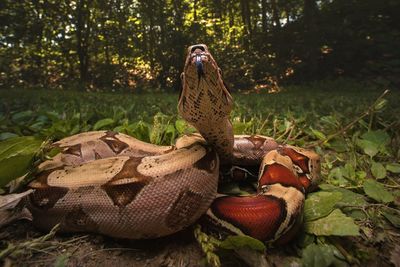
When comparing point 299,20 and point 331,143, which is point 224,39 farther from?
point 331,143

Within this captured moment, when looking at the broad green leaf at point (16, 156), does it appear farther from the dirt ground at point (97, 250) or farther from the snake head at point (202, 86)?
the snake head at point (202, 86)

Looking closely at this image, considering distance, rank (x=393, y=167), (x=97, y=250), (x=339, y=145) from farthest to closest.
Result: (x=339, y=145), (x=393, y=167), (x=97, y=250)

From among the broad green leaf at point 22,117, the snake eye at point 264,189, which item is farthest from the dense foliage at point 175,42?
the snake eye at point 264,189

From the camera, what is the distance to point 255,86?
1240 centimetres

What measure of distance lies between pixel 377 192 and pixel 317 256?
0.83m

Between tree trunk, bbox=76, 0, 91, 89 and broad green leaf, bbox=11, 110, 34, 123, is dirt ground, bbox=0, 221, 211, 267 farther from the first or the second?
tree trunk, bbox=76, 0, 91, 89

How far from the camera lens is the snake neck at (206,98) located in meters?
1.67

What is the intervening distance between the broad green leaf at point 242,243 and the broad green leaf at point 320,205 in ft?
1.51

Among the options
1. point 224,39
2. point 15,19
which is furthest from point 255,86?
point 15,19

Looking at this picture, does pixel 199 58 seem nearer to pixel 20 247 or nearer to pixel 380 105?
pixel 20 247

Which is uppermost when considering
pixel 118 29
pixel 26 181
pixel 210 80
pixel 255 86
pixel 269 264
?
pixel 118 29

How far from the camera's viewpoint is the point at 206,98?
179cm

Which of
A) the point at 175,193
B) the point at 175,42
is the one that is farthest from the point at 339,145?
the point at 175,42

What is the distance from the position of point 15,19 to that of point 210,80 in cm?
1177
